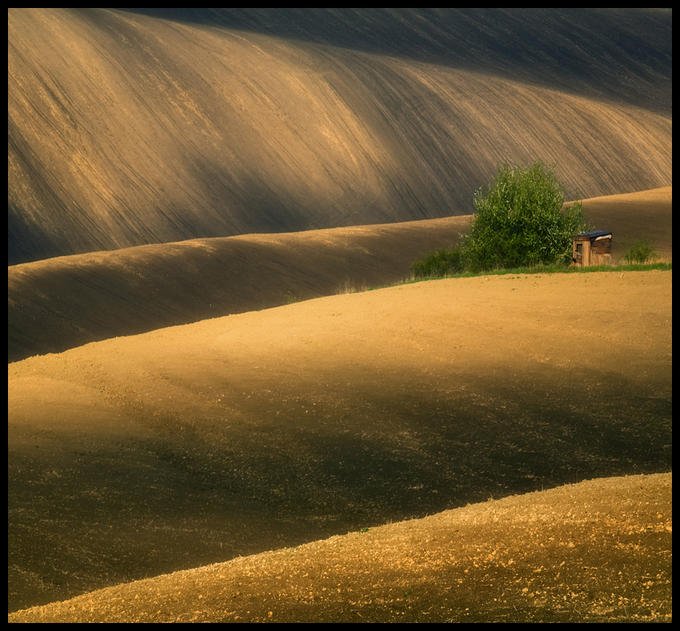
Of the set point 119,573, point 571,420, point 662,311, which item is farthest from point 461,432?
point 662,311

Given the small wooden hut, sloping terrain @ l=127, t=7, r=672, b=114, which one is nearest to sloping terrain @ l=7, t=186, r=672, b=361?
the small wooden hut

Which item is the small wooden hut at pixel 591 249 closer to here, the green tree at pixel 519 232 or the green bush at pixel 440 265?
the green tree at pixel 519 232

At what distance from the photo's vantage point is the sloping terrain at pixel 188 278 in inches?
1861

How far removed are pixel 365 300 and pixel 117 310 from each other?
16.6 meters

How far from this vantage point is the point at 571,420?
24000 millimetres

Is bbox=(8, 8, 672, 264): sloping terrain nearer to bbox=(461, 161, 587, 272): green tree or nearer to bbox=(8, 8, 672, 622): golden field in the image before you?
bbox=(8, 8, 672, 622): golden field

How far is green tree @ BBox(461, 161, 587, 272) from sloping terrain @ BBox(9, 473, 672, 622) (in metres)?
31.9

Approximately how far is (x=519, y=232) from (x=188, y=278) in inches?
608

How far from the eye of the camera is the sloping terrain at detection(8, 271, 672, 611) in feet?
59.6

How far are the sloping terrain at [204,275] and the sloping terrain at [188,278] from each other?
0.15 feet

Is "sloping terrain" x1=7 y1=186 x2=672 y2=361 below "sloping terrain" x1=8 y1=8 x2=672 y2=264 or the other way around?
below

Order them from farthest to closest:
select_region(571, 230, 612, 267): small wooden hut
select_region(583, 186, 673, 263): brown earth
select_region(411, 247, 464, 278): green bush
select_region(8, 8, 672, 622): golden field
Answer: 1. select_region(583, 186, 673, 263): brown earth
2. select_region(411, 247, 464, 278): green bush
3. select_region(571, 230, 612, 267): small wooden hut
4. select_region(8, 8, 672, 622): golden field

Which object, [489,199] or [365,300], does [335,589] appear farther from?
[489,199]

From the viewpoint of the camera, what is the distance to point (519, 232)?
154ft
